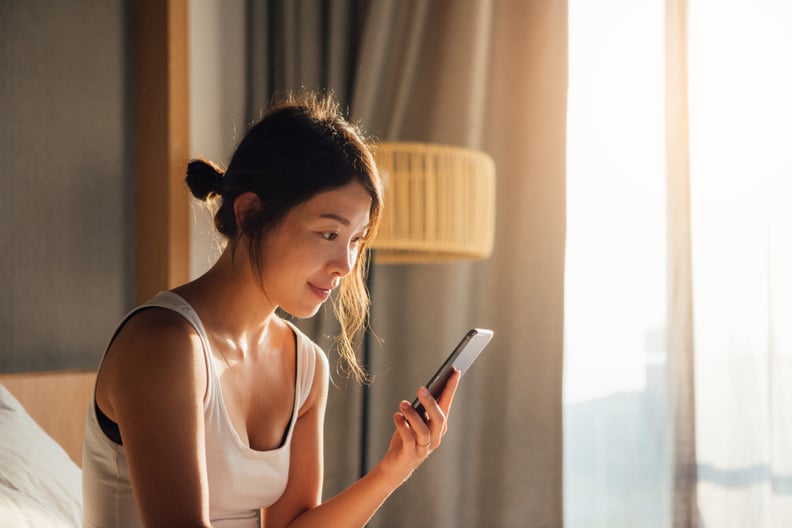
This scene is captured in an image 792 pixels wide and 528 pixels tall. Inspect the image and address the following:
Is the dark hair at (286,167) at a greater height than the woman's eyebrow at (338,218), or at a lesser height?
greater

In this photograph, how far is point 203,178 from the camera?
1.35m


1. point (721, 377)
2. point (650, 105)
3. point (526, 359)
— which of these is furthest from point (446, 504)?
point (650, 105)

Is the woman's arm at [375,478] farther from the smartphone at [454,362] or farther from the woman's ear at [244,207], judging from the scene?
the woman's ear at [244,207]

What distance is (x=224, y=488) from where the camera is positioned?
1.19 metres

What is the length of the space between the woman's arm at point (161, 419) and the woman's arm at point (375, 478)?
A: 0.31m

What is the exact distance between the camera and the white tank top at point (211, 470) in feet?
3.72

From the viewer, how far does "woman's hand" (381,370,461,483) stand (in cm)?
124

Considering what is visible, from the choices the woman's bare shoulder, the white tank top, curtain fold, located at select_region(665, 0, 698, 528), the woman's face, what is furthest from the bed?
curtain fold, located at select_region(665, 0, 698, 528)

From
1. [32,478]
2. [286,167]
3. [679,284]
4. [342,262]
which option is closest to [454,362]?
[342,262]

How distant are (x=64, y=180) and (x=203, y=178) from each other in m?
0.91

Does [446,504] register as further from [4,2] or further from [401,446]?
[4,2]

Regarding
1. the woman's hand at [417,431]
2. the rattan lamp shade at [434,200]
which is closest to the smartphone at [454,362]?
the woman's hand at [417,431]

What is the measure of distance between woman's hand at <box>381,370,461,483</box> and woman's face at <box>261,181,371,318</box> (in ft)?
0.68

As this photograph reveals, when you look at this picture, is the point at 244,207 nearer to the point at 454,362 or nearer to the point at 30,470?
the point at 454,362
